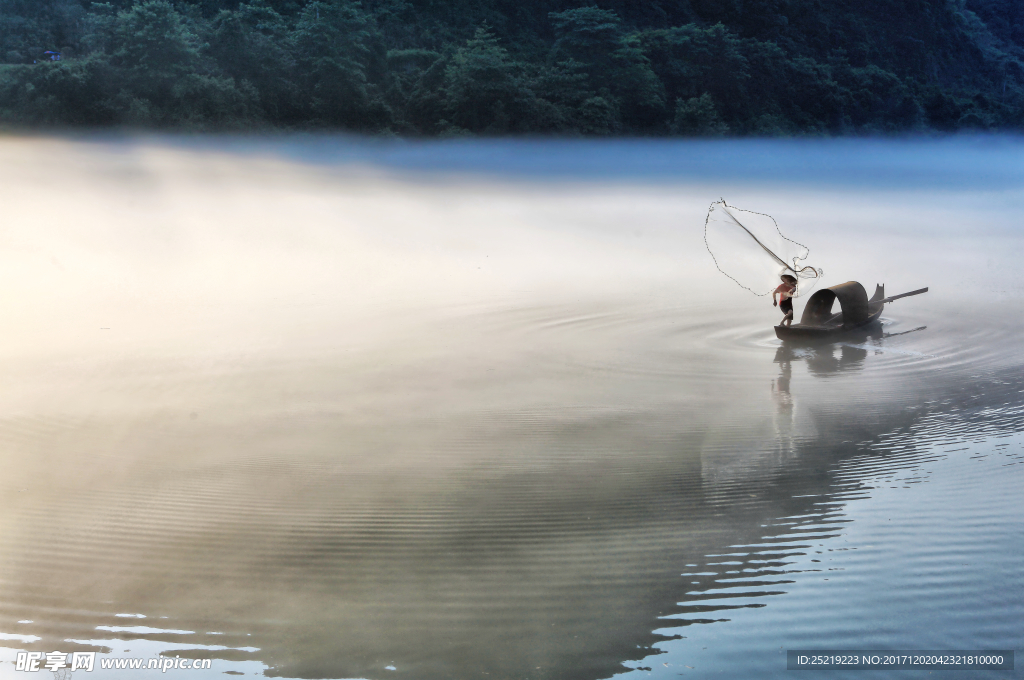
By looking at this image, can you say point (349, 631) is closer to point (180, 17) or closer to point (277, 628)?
point (277, 628)

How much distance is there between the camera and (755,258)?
10.9m

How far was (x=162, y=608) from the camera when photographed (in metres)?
3.46

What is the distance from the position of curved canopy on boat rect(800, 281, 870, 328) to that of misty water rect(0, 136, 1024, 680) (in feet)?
0.73

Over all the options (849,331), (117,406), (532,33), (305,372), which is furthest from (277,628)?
(532,33)

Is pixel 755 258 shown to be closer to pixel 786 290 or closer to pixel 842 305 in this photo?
pixel 842 305

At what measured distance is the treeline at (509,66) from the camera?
32.2 m

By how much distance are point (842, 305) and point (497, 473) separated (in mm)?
4161

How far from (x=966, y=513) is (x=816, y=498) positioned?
25.4 inches

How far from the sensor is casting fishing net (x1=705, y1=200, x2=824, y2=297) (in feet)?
25.8

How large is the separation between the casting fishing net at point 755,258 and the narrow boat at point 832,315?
0.64ft

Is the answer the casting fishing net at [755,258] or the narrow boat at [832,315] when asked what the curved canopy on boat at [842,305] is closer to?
the narrow boat at [832,315]
